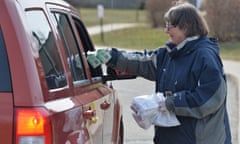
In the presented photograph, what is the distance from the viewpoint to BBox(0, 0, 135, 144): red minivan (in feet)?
9.77

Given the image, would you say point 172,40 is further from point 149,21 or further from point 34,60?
point 149,21

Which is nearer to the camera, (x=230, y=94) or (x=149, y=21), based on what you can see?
(x=230, y=94)

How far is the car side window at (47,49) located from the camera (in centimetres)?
338

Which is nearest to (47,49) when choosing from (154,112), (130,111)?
(154,112)

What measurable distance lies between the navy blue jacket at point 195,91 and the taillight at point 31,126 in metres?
1.47

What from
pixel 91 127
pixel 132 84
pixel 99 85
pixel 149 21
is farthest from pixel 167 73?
pixel 149 21

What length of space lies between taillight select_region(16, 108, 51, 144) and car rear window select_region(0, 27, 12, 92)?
0.13 m

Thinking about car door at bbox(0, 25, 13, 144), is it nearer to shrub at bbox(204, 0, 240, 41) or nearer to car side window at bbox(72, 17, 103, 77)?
car side window at bbox(72, 17, 103, 77)

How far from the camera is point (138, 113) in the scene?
14.4ft

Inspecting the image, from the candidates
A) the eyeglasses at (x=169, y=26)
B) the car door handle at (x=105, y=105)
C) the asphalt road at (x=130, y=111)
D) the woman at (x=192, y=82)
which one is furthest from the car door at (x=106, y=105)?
the asphalt road at (x=130, y=111)

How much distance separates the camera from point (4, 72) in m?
3.04

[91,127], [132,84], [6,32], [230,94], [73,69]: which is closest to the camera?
[6,32]

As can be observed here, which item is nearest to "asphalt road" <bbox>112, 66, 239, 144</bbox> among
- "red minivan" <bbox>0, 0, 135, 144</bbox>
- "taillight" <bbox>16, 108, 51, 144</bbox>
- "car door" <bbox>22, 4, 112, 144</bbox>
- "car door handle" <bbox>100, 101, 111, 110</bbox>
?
"car door handle" <bbox>100, 101, 111, 110</bbox>

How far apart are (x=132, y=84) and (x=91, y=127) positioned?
11.6 m
